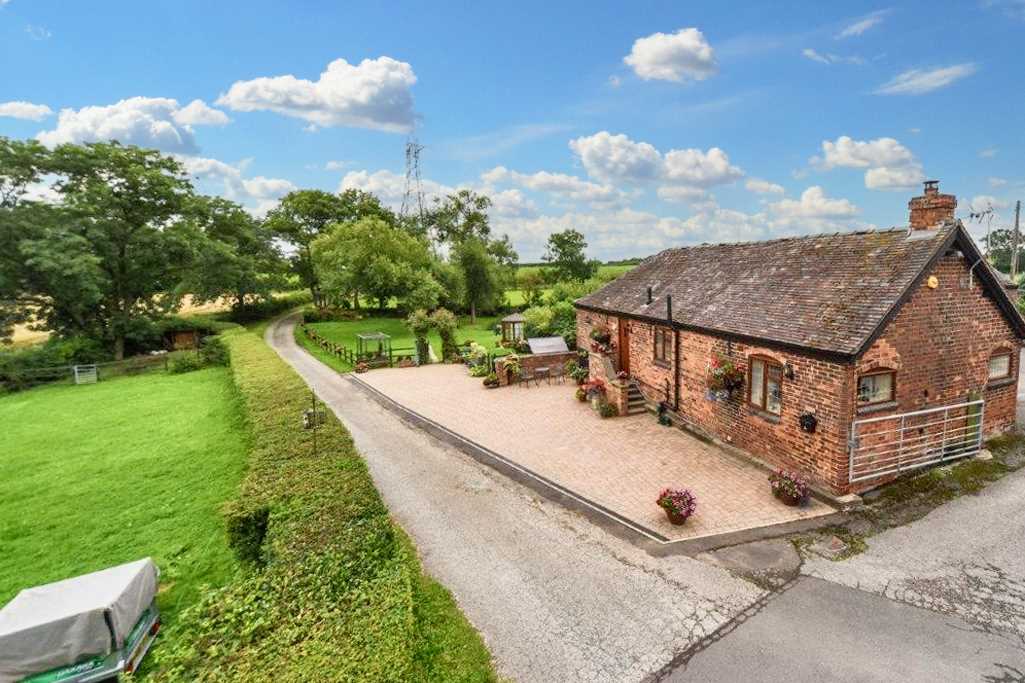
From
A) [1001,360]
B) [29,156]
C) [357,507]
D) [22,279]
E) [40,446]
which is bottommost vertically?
[40,446]

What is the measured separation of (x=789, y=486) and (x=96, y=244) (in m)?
42.1

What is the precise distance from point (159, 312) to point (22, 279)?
30.8 feet

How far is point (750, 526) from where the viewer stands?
10148 millimetres

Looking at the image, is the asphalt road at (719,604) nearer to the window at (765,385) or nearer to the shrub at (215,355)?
the window at (765,385)

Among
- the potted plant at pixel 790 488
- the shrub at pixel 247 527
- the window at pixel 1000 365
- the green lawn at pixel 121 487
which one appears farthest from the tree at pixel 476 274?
the shrub at pixel 247 527

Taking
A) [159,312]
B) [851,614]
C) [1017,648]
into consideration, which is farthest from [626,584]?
[159,312]

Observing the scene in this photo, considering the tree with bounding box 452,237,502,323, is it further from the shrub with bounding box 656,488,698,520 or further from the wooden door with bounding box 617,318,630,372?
the shrub with bounding box 656,488,698,520

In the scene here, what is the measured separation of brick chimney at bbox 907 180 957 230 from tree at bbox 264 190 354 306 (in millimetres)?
58198

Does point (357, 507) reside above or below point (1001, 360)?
below

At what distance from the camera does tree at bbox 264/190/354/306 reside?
60938mm

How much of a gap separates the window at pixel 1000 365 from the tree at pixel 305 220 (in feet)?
195

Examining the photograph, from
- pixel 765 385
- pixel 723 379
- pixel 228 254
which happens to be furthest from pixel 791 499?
pixel 228 254

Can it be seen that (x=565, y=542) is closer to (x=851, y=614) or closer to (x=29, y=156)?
(x=851, y=614)

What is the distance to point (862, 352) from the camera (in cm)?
1041
